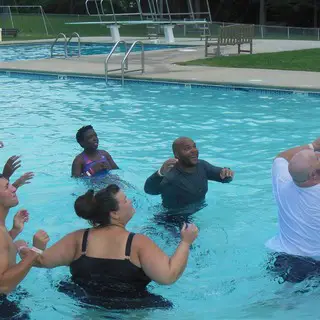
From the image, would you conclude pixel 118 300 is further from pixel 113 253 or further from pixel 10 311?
pixel 10 311

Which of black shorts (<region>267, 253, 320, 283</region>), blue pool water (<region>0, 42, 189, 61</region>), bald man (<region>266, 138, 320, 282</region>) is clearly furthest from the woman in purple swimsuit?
blue pool water (<region>0, 42, 189, 61</region>)

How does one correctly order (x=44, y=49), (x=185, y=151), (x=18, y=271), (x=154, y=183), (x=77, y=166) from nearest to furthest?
(x=18, y=271)
(x=185, y=151)
(x=154, y=183)
(x=77, y=166)
(x=44, y=49)

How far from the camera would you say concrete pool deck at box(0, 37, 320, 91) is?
49.7 feet

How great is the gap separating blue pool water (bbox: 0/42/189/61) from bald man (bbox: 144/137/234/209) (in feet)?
64.5

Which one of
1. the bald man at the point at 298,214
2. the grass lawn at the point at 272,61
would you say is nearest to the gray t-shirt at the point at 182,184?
the bald man at the point at 298,214

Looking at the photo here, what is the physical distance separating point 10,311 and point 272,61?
52.7ft

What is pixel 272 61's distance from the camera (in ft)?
62.8

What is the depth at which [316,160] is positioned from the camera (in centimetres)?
452

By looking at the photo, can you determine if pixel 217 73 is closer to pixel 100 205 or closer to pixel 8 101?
pixel 8 101

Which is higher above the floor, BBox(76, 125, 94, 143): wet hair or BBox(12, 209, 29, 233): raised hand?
BBox(12, 209, 29, 233): raised hand

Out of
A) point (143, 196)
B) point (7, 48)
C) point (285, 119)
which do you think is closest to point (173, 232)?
point (143, 196)

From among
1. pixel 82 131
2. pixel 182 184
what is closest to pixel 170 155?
pixel 82 131

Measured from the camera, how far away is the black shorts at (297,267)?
188 inches

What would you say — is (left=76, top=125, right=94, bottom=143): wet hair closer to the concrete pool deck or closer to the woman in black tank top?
the woman in black tank top
